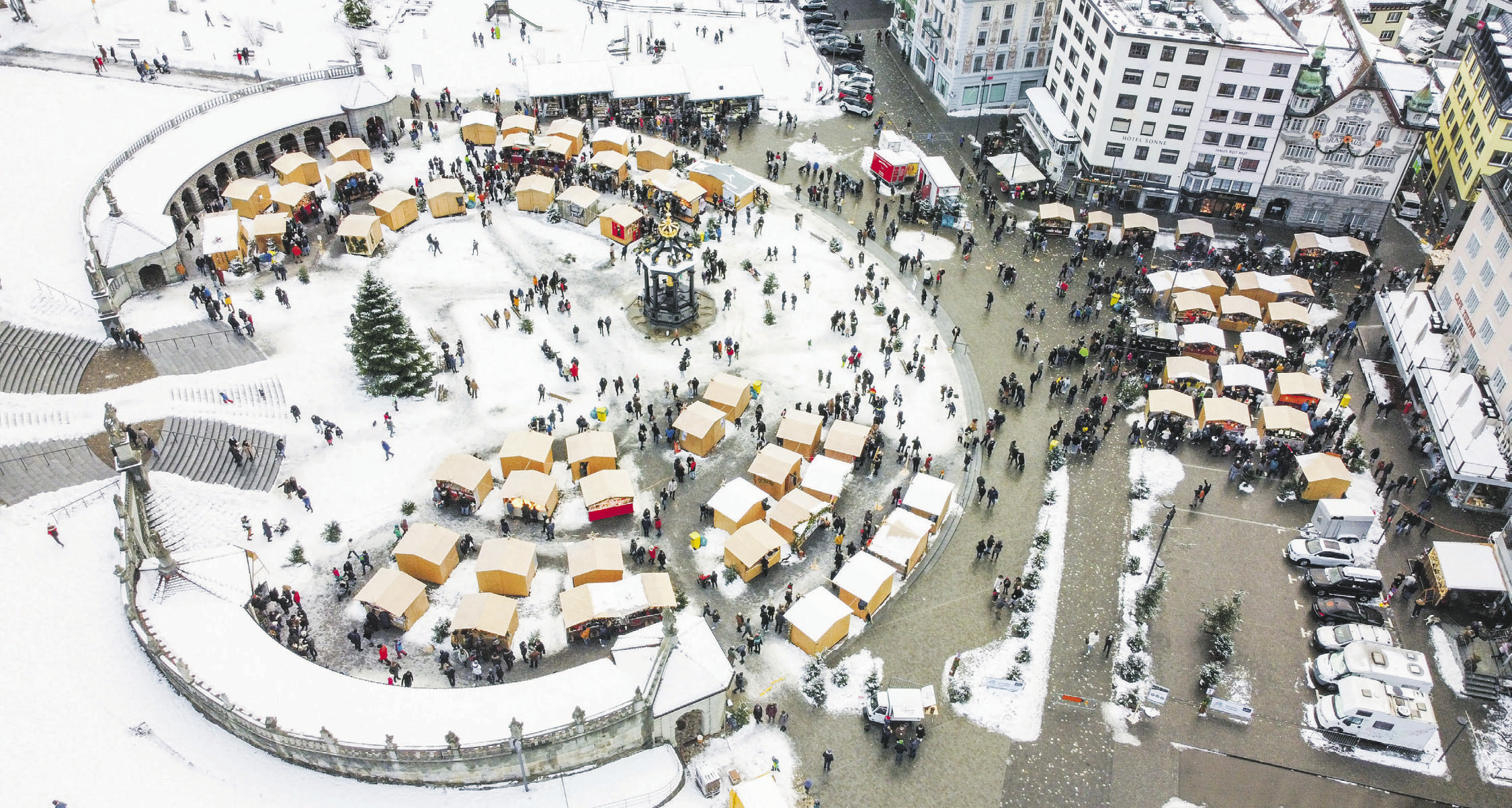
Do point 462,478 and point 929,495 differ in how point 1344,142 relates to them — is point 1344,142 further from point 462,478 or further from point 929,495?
point 462,478

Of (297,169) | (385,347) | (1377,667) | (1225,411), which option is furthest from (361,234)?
(1377,667)

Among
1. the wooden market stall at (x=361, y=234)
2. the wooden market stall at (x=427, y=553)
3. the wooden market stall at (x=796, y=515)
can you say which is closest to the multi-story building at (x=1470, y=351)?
the wooden market stall at (x=796, y=515)

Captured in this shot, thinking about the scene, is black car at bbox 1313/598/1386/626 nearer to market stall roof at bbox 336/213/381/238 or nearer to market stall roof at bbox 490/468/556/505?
market stall roof at bbox 490/468/556/505

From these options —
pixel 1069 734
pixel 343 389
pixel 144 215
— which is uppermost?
pixel 144 215

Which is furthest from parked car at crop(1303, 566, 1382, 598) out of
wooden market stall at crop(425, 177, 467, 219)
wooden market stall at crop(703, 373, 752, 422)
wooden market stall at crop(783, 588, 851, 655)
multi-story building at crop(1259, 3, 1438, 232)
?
wooden market stall at crop(425, 177, 467, 219)

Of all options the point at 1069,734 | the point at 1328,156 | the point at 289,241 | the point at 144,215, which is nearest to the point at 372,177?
the point at 289,241

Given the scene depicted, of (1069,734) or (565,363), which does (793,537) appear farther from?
(565,363)

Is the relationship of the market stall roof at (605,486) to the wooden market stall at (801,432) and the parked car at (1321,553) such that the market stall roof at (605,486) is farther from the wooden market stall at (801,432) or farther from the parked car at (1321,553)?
the parked car at (1321,553)
